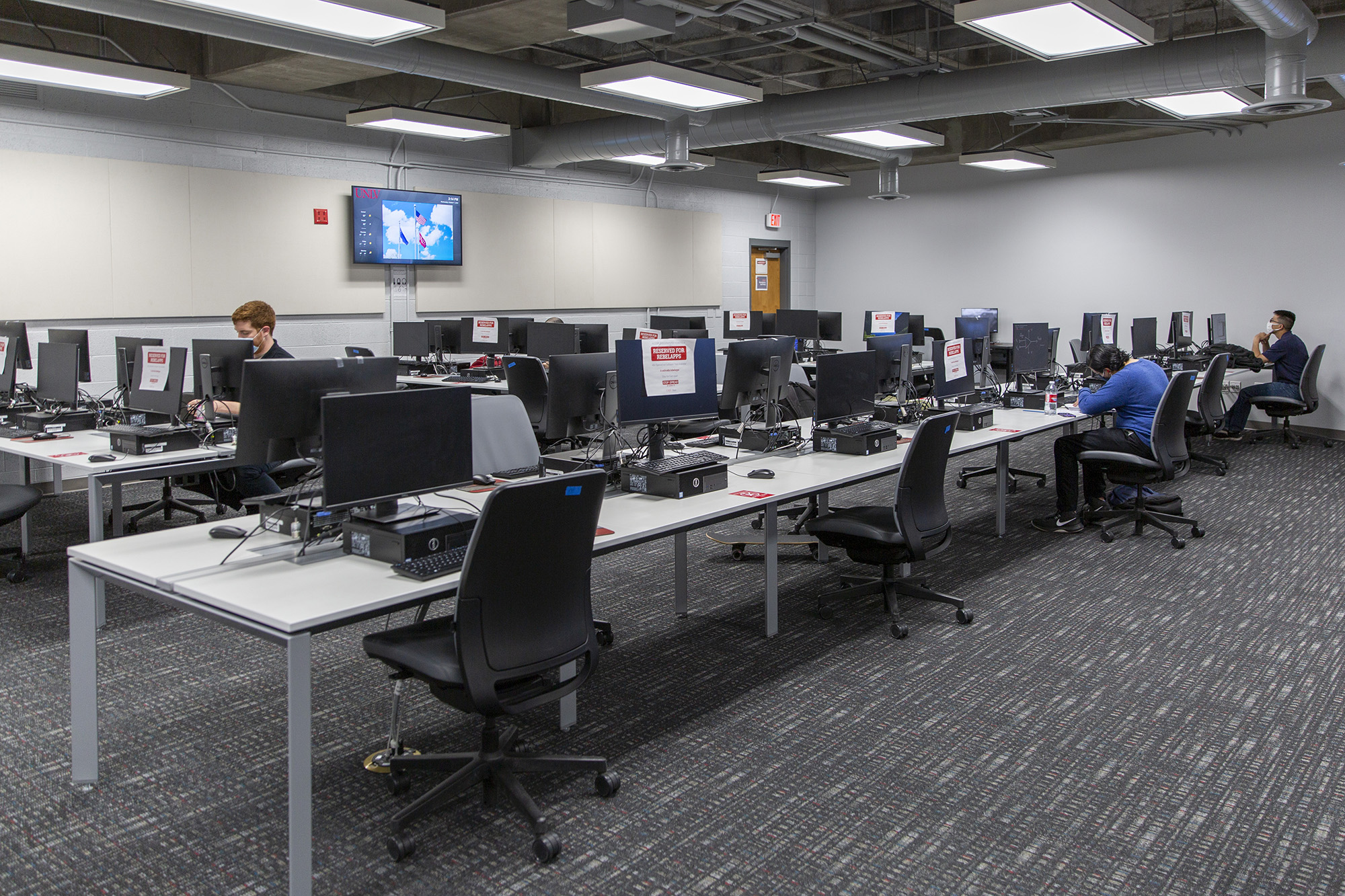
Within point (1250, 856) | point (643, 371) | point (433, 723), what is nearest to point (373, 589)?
point (433, 723)

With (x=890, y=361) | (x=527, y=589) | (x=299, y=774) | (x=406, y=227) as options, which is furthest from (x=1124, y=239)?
(x=299, y=774)

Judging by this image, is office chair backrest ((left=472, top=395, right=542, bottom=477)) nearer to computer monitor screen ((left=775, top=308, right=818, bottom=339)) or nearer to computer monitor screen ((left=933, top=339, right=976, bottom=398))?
computer monitor screen ((left=933, top=339, right=976, bottom=398))

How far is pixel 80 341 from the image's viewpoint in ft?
17.2

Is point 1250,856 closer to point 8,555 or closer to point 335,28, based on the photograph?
point 335,28

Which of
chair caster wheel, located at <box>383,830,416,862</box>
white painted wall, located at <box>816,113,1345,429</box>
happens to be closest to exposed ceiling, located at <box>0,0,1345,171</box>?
white painted wall, located at <box>816,113,1345,429</box>

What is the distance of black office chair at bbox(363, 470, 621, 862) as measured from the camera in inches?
87.0

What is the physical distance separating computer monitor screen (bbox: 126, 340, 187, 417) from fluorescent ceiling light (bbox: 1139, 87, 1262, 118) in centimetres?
618

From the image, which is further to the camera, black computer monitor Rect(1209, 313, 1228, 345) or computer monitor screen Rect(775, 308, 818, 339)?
computer monitor screen Rect(775, 308, 818, 339)

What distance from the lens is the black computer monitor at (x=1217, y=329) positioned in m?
9.66

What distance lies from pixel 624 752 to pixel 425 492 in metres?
0.96

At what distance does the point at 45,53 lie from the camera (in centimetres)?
531

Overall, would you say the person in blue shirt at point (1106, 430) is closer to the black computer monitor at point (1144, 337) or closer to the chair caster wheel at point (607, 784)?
the black computer monitor at point (1144, 337)

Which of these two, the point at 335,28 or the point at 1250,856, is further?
the point at 335,28

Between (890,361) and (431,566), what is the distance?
145 inches
